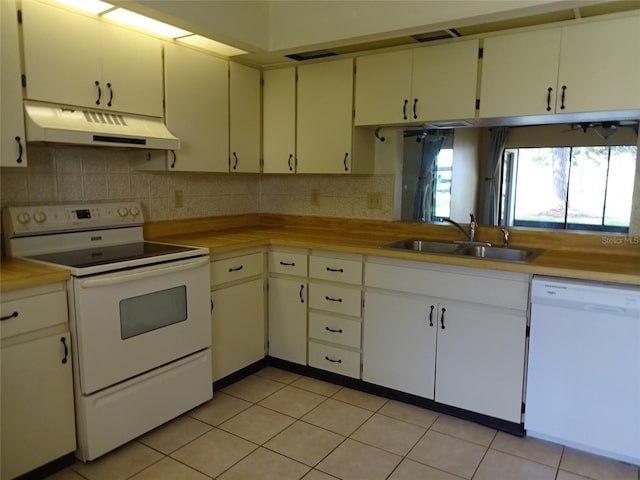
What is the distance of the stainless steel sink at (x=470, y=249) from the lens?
2689 mm

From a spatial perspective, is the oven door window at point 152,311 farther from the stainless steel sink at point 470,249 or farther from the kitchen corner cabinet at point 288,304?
the stainless steel sink at point 470,249

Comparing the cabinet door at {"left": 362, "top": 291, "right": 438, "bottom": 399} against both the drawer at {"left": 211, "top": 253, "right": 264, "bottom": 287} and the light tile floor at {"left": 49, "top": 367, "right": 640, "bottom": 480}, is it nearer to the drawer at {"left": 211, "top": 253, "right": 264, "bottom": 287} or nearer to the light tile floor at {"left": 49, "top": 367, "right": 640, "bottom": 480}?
the light tile floor at {"left": 49, "top": 367, "right": 640, "bottom": 480}

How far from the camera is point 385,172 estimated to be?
3260mm

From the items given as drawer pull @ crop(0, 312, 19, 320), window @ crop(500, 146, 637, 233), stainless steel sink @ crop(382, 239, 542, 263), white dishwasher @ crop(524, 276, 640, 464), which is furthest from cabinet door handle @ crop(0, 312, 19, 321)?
window @ crop(500, 146, 637, 233)

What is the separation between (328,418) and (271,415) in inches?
12.5

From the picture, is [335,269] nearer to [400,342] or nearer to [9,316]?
[400,342]

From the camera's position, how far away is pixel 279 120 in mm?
3352

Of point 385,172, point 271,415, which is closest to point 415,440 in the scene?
point 271,415

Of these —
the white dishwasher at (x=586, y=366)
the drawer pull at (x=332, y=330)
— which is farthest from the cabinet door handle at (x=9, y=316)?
the white dishwasher at (x=586, y=366)

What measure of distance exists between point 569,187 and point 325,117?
1.58 meters

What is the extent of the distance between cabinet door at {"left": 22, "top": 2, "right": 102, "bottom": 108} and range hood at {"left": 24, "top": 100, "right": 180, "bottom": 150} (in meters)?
0.05

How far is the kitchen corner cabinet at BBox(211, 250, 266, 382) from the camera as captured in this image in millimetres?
2756

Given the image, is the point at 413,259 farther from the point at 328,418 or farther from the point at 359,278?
the point at 328,418

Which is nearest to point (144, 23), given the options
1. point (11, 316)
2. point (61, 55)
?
point (61, 55)
